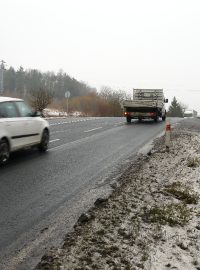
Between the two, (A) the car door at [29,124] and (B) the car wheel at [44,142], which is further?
(B) the car wheel at [44,142]

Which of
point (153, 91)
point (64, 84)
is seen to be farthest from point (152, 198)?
point (64, 84)

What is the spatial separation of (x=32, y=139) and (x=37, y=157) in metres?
0.57

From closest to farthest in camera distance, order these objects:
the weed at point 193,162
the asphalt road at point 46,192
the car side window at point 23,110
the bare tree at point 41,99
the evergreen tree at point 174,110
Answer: the asphalt road at point 46,192, the weed at point 193,162, the car side window at point 23,110, the bare tree at point 41,99, the evergreen tree at point 174,110

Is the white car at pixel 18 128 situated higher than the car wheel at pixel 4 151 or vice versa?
the white car at pixel 18 128

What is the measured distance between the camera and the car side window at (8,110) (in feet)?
35.2

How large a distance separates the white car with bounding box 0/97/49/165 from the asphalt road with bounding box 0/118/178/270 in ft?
1.22

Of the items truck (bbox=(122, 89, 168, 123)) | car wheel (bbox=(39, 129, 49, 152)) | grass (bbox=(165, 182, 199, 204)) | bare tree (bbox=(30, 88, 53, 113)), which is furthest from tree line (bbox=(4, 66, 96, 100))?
grass (bbox=(165, 182, 199, 204))

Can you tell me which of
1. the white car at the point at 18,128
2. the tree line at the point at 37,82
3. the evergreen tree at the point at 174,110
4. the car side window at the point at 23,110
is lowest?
the evergreen tree at the point at 174,110

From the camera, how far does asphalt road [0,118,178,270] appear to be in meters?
5.08

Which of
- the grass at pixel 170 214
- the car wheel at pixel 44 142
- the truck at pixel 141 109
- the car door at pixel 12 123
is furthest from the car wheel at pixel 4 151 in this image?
the truck at pixel 141 109

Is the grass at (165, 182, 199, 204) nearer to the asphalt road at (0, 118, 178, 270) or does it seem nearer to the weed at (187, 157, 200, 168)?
the asphalt road at (0, 118, 178, 270)

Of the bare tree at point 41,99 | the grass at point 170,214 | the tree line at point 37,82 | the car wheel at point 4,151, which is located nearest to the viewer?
the grass at point 170,214

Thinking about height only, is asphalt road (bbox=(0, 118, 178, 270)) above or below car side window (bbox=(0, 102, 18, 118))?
below

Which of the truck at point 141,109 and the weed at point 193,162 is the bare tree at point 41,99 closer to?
the truck at point 141,109
